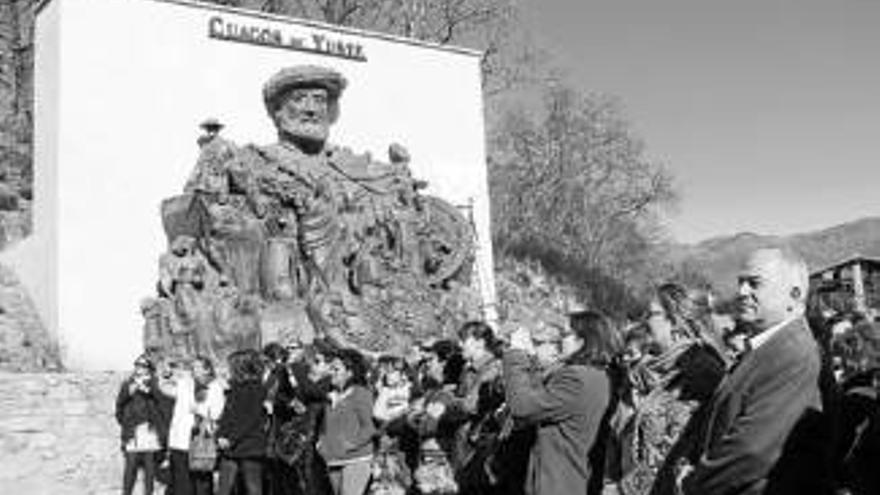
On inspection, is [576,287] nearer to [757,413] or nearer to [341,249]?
[341,249]

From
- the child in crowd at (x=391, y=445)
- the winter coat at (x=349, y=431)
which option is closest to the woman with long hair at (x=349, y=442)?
the winter coat at (x=349, y=431)

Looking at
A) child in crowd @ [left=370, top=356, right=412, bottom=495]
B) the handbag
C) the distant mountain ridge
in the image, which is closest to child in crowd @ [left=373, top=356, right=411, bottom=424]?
child in crowd @ [left=370, top=356, right=412, bottom=495]

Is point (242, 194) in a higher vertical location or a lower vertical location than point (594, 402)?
higher

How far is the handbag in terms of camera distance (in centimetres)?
1004

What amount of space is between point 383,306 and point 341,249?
92cm

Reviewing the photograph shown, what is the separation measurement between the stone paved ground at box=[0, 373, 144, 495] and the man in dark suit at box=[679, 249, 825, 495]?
9128mm

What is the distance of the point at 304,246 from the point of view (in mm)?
15172

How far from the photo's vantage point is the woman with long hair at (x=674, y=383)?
507 cm

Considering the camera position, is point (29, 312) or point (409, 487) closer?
point (409, 487)

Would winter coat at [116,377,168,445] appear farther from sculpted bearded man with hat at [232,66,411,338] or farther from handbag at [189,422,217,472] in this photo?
sculpted bearded man with hat at [232,66,411,338]

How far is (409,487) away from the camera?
8023 mm

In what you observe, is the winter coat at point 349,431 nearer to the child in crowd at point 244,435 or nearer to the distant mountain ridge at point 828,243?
the child in crowd at point 244,435

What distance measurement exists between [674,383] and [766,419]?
1.27 metres

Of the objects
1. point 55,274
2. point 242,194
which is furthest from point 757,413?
point 55,274
